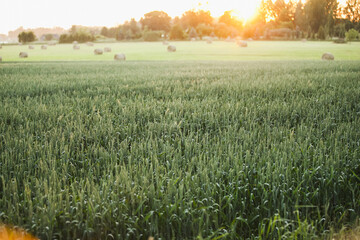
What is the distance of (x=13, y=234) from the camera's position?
1.53 meters

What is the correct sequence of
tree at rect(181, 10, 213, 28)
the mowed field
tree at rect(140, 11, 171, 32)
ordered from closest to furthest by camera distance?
1. the mowed field
2. tree at rect(181, 10, 213, 28)
3. tree at rect(140, 11, 171, 32)

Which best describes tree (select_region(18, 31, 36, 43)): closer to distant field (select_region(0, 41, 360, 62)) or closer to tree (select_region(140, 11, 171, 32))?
distant field (select_region(0, 41, 360, 62))

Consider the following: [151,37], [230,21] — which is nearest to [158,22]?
[230,21]

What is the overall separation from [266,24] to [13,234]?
7627 cm

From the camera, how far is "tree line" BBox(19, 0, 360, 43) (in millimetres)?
17634

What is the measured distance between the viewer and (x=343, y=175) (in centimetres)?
216

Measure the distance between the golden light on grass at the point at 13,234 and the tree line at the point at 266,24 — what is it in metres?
19.1

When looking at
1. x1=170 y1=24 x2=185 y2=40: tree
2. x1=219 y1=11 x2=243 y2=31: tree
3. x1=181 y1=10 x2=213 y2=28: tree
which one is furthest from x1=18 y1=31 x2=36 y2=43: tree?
x1=219 y1=11 x2=243 y2=31: tree

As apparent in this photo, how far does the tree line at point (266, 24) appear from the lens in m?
17.6

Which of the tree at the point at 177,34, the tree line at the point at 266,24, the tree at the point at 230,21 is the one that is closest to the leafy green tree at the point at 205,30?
the tree line at the point at 266,24

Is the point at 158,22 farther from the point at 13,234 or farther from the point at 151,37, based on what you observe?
the point at 13,234

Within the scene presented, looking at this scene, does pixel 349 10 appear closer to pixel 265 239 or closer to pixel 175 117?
pixel 175 117

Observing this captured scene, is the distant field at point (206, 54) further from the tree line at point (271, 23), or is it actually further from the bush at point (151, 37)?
the bush at point (151, 37)

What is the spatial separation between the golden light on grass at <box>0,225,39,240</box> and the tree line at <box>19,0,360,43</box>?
1912cm
